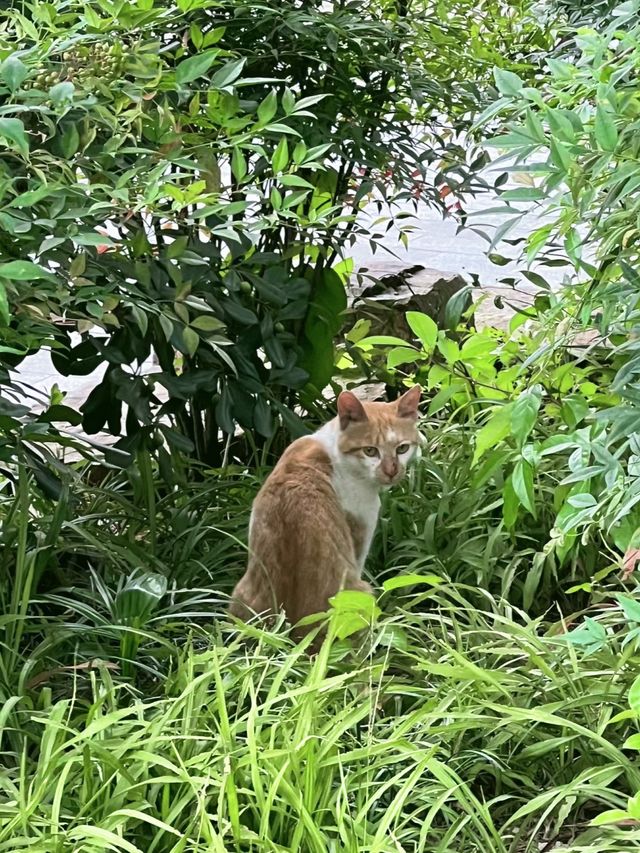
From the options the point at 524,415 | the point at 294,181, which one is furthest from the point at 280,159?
the point at 524,415

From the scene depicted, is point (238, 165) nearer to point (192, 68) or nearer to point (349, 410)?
point (192, 68)

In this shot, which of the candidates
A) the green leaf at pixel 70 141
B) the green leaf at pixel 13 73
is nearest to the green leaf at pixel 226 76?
the green leaf at pixel 70 141

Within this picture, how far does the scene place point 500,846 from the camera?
197 cm

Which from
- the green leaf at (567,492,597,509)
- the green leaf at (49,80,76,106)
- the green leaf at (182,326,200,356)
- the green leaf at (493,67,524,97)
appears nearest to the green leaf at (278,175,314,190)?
the green leaf at (182,326,200,356)

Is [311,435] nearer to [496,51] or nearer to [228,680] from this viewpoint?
[228,680]

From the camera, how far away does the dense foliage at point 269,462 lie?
193 cm

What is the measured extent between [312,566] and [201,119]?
1105 millimetres

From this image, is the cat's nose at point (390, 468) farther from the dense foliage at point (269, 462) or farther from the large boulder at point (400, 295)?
the large boulder at point (400, 295)

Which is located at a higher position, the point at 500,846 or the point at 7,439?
the point at 7,439

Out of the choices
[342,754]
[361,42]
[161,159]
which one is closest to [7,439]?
[161,159]

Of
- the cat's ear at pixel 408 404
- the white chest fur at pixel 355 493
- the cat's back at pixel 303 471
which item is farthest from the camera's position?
the cat's ear at pixel 408 404

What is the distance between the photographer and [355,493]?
9.75ft

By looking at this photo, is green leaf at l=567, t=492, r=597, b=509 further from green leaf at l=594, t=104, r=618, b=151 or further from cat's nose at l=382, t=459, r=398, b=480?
cat's nose at l=382, t=459, r=398, b=480

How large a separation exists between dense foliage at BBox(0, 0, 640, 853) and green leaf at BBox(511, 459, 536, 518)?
0.04 feet
